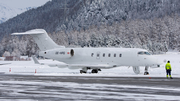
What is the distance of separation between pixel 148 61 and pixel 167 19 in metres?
104

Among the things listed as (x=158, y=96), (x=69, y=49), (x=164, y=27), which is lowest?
(x=158, y=96)

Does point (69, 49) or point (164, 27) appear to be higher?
point (164, 27)

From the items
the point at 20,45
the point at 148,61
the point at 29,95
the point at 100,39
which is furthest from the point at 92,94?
the point at 20,45

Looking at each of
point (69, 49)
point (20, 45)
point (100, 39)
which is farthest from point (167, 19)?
point (69, 49)

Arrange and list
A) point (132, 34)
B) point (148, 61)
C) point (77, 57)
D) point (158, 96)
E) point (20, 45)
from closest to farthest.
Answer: point (158, 96), point (148, 61), point (77, 57), point (132, 34), point (20, 45)

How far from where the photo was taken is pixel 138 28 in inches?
5059

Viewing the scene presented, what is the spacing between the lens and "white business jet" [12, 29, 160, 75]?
3034 centimetres

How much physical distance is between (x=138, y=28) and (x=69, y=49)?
320 feet

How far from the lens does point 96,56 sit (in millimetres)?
33000

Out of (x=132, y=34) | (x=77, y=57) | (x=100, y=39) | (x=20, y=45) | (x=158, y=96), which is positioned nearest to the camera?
(x=158, y=96)

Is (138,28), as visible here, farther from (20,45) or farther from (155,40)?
(20,45)

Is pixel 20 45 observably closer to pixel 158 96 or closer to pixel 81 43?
pixel 81 43

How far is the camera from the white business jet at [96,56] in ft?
99.5

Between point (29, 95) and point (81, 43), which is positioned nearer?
point (29, 95)
